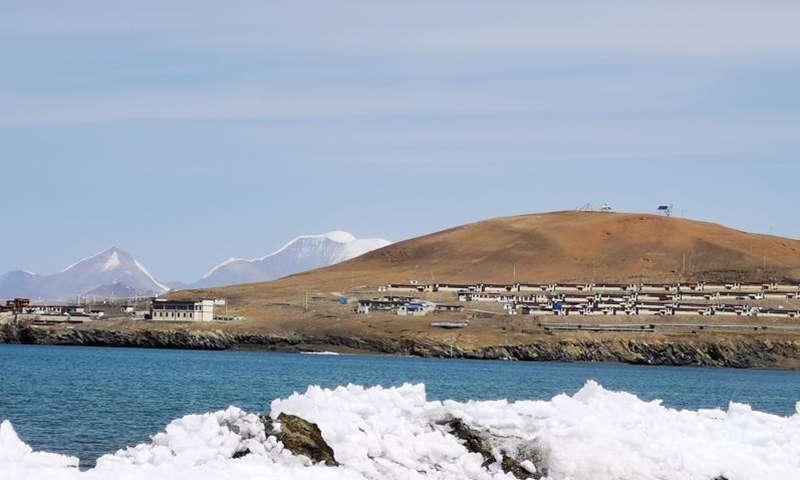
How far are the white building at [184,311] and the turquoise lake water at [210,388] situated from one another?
59.9 metres

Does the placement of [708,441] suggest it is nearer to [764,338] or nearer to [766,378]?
[766,378]

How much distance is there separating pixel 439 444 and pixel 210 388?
36.3 metres

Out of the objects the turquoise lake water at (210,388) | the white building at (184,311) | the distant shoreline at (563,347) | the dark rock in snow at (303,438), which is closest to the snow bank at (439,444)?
the dark rock in snow at (303,438)

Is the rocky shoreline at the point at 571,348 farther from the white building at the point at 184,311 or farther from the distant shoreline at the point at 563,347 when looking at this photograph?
the white building at the point at 184,311

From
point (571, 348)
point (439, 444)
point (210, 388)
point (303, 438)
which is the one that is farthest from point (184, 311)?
point (303, 438)

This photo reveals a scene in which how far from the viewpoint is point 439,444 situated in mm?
27531

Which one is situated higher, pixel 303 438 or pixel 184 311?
pixel 184 311

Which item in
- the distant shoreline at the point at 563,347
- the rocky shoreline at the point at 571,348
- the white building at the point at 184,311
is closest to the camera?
the rocky shoreline at the point at 571,348

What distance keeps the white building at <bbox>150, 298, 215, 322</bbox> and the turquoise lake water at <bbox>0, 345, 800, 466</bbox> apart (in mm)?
59940

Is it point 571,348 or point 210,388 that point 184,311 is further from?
point 210,388

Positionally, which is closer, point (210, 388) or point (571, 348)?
point (210, 388)

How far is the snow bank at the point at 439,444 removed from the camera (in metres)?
24.0

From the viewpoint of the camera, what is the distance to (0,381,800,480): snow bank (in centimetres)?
2395

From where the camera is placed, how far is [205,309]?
16200 centimetres
